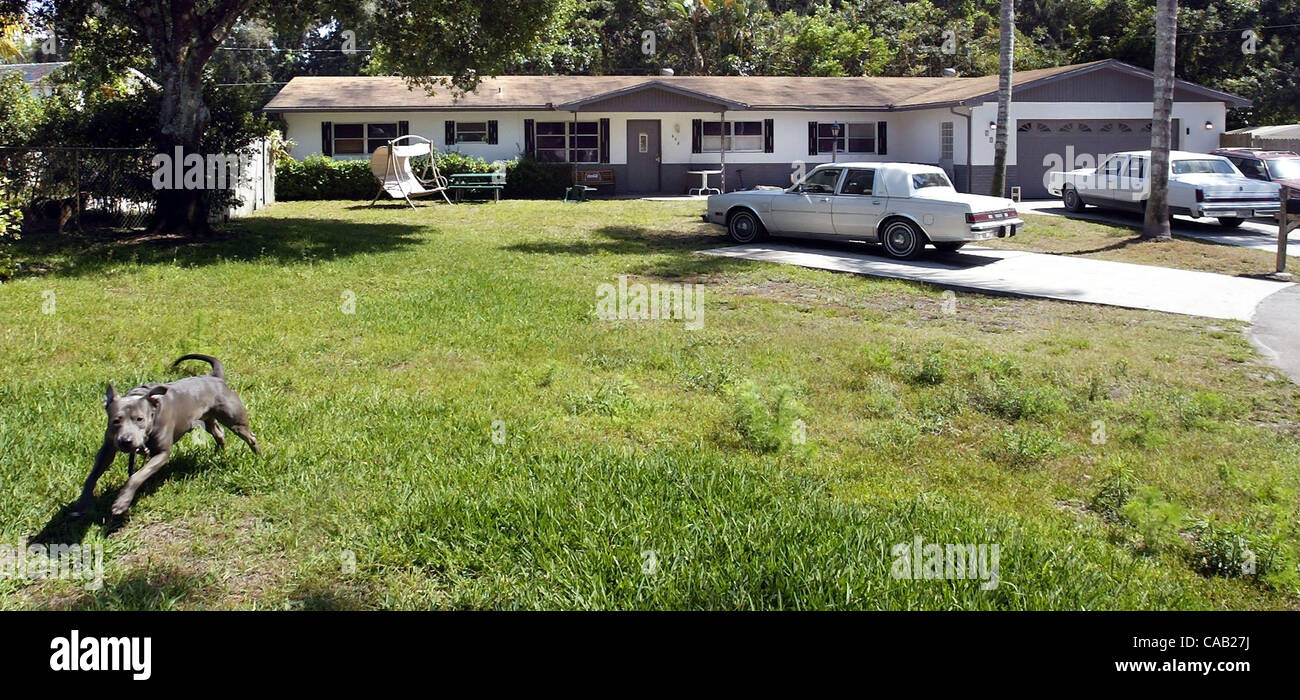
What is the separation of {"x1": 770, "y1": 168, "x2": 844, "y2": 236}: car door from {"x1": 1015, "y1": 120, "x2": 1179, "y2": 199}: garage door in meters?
13.7

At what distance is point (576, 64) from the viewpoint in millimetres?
47656

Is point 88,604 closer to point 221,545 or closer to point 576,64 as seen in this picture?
point 221,545

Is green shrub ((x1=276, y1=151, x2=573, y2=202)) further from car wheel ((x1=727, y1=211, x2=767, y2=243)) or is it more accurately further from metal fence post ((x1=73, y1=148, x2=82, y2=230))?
car wheel ((x1=727, y1=211, x2=767, y2=243))

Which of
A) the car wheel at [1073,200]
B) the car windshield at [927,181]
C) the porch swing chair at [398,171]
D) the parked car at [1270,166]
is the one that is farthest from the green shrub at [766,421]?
the parked car at [1270,166]

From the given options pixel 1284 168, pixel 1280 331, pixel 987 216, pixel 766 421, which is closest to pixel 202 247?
pixel 987 216

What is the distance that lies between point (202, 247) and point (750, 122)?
68.6 ft

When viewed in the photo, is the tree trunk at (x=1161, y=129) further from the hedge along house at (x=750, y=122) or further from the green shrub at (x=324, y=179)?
the green shrub at (x=324, y=179)

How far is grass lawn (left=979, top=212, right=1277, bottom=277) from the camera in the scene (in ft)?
59.0

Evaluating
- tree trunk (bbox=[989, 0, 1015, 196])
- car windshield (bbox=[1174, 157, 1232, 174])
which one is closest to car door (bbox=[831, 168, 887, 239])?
tree trunk (bbox=[989, 0, 1015, 196])

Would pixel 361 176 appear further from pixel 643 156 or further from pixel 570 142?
pixel 643 156

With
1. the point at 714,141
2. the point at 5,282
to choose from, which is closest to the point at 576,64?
the point at 714,141

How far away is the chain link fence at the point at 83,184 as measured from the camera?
17.7m

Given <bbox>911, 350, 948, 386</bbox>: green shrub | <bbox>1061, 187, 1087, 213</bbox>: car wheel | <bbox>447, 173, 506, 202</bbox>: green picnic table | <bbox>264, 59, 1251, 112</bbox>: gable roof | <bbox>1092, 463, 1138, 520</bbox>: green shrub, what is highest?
<bbox>264, 59, 1251, 112</bbox>: gable roof

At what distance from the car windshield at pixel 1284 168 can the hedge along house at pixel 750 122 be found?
18.8ft
